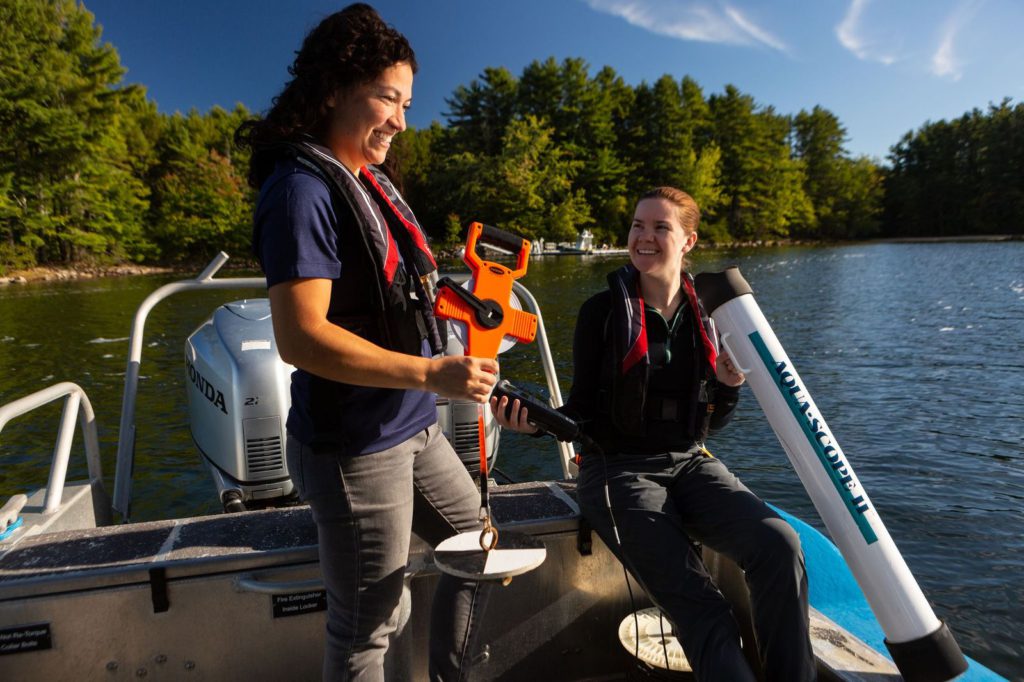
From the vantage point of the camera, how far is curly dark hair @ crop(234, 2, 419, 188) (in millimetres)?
1297

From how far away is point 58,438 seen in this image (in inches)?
88.0

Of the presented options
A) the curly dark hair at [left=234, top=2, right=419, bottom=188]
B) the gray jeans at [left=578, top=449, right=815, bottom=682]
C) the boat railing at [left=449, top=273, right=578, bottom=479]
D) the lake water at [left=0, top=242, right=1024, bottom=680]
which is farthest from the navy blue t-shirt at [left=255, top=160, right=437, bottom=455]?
the boat railing at [left=449, top=273, right=578, bottom=479]

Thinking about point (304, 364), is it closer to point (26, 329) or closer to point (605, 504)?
point (605, 504)

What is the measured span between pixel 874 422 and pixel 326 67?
301 inches

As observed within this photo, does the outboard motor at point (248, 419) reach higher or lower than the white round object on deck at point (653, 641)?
higher

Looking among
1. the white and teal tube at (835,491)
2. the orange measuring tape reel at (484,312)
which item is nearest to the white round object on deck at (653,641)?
the white and teal tube at (835,491)

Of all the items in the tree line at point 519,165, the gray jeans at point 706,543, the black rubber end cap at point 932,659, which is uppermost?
the tree line at point 519,165

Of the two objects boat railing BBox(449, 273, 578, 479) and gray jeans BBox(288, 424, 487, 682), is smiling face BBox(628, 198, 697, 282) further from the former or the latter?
gray jeans BBox(288, 424, 487, 682)

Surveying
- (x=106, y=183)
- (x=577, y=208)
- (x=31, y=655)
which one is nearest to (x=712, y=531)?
(x=31, y=655)

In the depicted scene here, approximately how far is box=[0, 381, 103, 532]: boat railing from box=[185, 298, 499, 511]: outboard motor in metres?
0.61

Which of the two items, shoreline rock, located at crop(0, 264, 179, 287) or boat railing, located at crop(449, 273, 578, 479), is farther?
shoreline rock, located at crop(0, 264, 179, 287)

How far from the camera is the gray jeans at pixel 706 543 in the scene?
156cm

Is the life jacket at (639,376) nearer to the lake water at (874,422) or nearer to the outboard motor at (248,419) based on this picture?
the lake water at (874,422)

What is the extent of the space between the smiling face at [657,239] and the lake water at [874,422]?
0.67m
